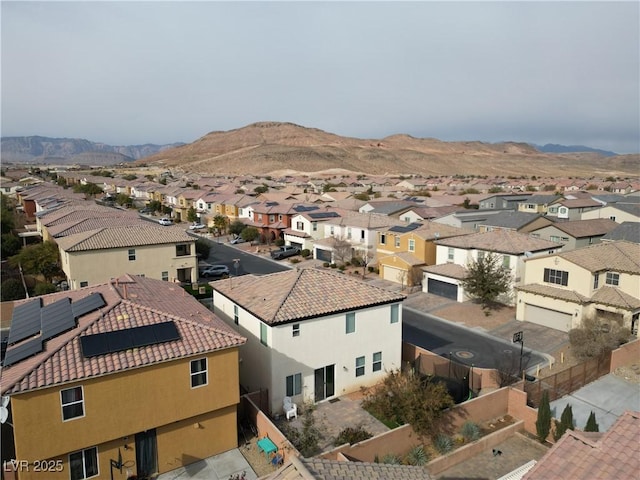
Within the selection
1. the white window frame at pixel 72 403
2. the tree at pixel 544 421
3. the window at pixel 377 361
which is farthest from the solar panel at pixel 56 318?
the tree at pixel 544 421

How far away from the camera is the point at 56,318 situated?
1848 centimetres

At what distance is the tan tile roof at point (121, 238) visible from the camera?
35.6 m

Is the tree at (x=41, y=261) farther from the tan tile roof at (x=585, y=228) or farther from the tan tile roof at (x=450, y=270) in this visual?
the tan tile roof at (x=585, y=228)

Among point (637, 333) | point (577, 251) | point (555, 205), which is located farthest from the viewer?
point (555, 205)

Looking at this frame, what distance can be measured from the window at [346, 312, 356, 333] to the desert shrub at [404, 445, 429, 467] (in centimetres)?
619

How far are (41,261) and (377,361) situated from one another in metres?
29.8

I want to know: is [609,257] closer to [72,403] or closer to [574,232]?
[574,232]

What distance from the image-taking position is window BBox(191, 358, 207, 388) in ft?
56.6

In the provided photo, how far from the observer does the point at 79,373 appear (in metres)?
15.1

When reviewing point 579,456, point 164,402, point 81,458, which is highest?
point 579,456

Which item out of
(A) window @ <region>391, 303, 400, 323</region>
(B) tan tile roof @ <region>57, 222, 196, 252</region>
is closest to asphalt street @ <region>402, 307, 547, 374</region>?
(A) window @ <region>391, 303, 400, 323</region>

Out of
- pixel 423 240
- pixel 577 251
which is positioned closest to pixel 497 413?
pixel 577 251

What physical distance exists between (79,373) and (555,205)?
225 ft

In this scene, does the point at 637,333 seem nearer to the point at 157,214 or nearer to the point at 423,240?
the point at 423,240
